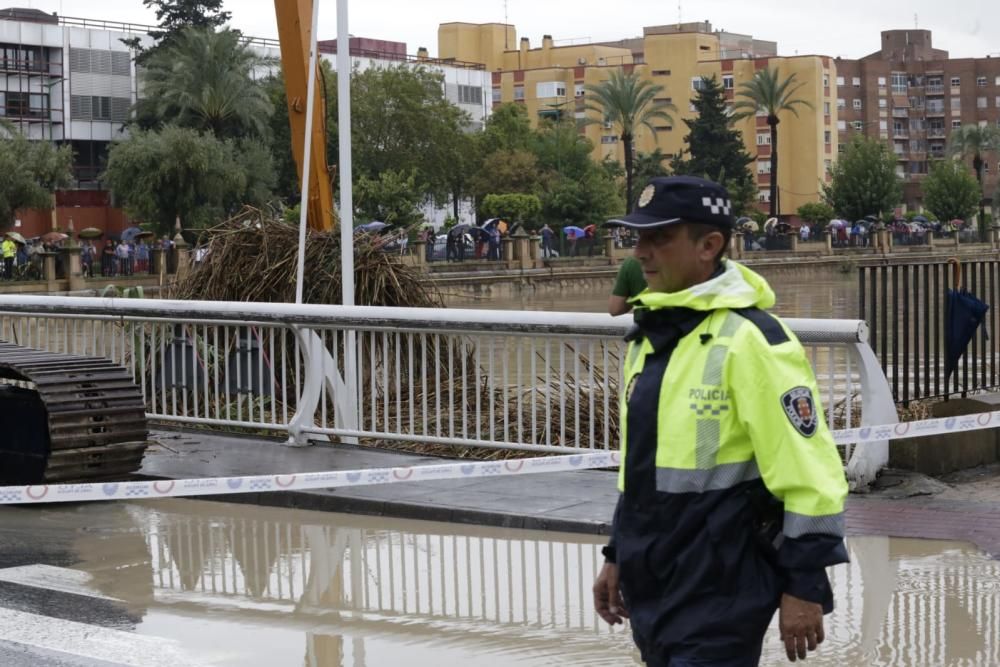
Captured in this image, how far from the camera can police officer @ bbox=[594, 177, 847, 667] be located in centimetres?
321

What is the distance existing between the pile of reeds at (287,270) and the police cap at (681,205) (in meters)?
10.1

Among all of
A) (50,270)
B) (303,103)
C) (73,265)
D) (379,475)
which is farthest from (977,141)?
(379,475)

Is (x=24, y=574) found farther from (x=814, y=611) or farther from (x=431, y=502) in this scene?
(x=814, y=611)

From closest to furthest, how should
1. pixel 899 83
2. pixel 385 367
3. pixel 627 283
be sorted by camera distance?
pixel 627 283, pixel 385 367, pixel 899 83

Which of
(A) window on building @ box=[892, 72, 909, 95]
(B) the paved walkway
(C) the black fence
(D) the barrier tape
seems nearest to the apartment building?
(A) window on building @ box=[892, 72, 909, 95]

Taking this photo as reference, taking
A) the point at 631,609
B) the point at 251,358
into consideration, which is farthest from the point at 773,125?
the point at 631,609

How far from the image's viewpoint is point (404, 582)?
23.9 feet

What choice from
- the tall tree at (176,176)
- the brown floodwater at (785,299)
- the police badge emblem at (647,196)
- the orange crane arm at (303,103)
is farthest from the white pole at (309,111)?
the tall tree at (176,176)

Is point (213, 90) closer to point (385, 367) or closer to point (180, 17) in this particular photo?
point (180, 17)

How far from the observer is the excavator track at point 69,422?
948cm

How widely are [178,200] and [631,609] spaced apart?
67.0 meters

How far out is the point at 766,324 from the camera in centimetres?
334

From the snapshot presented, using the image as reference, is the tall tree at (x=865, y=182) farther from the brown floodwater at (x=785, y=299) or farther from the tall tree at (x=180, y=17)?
the tall tree at (x=180, y=17)

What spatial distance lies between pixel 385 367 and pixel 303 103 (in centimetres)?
417
